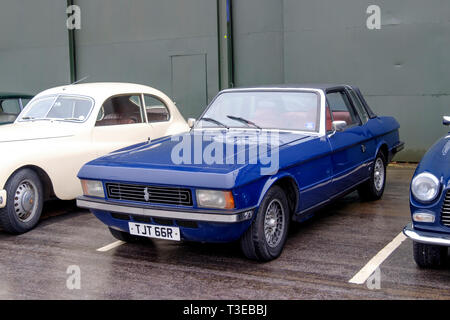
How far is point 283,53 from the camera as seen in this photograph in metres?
11.3

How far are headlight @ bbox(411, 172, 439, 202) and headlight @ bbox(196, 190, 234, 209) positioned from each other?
1.45 meters

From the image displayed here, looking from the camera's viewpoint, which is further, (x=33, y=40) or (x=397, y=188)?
(x=33, y=40)

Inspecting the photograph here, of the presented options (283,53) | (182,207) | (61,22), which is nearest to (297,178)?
(182,207)

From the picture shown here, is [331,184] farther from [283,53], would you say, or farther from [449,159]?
[283,53]

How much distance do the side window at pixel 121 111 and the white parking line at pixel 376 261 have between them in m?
3.82

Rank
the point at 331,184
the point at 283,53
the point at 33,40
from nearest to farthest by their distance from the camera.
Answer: the point at 331,184
the point at 283,53
the point at 33,40

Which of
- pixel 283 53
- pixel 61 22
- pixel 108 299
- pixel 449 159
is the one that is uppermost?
pixel 61 22

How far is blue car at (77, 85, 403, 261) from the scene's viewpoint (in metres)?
4.62

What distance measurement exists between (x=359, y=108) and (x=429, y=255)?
2.84 m

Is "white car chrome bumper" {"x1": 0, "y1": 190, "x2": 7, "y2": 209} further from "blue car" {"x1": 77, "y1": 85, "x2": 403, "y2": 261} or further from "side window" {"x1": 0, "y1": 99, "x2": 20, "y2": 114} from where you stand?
"side window" {"x1": 0, "y1": 99, "x2": 20, "y2": 114}

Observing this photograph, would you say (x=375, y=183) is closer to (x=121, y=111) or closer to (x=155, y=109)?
(x=155, y=109)

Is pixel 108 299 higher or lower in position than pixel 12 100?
lower

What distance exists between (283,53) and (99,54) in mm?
4744

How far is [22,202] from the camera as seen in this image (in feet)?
20.4
